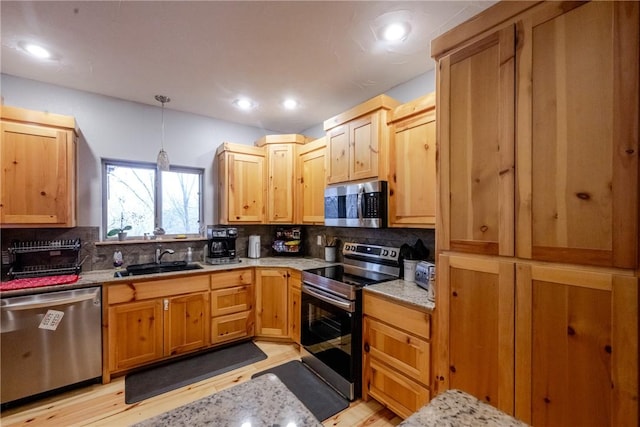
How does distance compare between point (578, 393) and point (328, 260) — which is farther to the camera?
point (328, 260)

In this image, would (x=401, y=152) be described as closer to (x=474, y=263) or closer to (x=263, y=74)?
(x=474, y=263)

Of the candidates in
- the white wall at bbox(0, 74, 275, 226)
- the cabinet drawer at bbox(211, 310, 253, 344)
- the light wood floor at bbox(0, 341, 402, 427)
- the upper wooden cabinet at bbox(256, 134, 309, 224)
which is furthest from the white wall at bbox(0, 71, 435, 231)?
the light wood floor at bbox(0, 341, 402, 427)

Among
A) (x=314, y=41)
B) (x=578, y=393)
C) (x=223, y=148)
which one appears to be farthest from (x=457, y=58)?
(x=223, y=148)

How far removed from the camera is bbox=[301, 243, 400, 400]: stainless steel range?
6.61ft

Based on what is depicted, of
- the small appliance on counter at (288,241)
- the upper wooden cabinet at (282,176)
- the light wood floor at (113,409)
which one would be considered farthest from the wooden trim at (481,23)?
the small appliance on counter at (288,241)

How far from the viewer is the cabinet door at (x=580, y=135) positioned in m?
0.92

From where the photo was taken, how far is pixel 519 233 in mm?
1174

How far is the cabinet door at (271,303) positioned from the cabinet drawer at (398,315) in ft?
4.01

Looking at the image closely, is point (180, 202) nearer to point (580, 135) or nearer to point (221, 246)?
point (221, 246)

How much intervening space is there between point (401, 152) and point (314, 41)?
1.05 m

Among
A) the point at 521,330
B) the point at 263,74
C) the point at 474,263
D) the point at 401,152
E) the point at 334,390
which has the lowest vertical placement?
the point at 334,390

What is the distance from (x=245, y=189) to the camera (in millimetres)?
3289

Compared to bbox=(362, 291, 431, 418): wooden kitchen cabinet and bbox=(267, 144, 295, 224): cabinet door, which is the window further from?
bbox=(362, 291, 431, 418): wooden kitchen cabinet

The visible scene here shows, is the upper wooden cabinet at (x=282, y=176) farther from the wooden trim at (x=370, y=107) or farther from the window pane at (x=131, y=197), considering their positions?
the window pane at (x=131, y=197)
